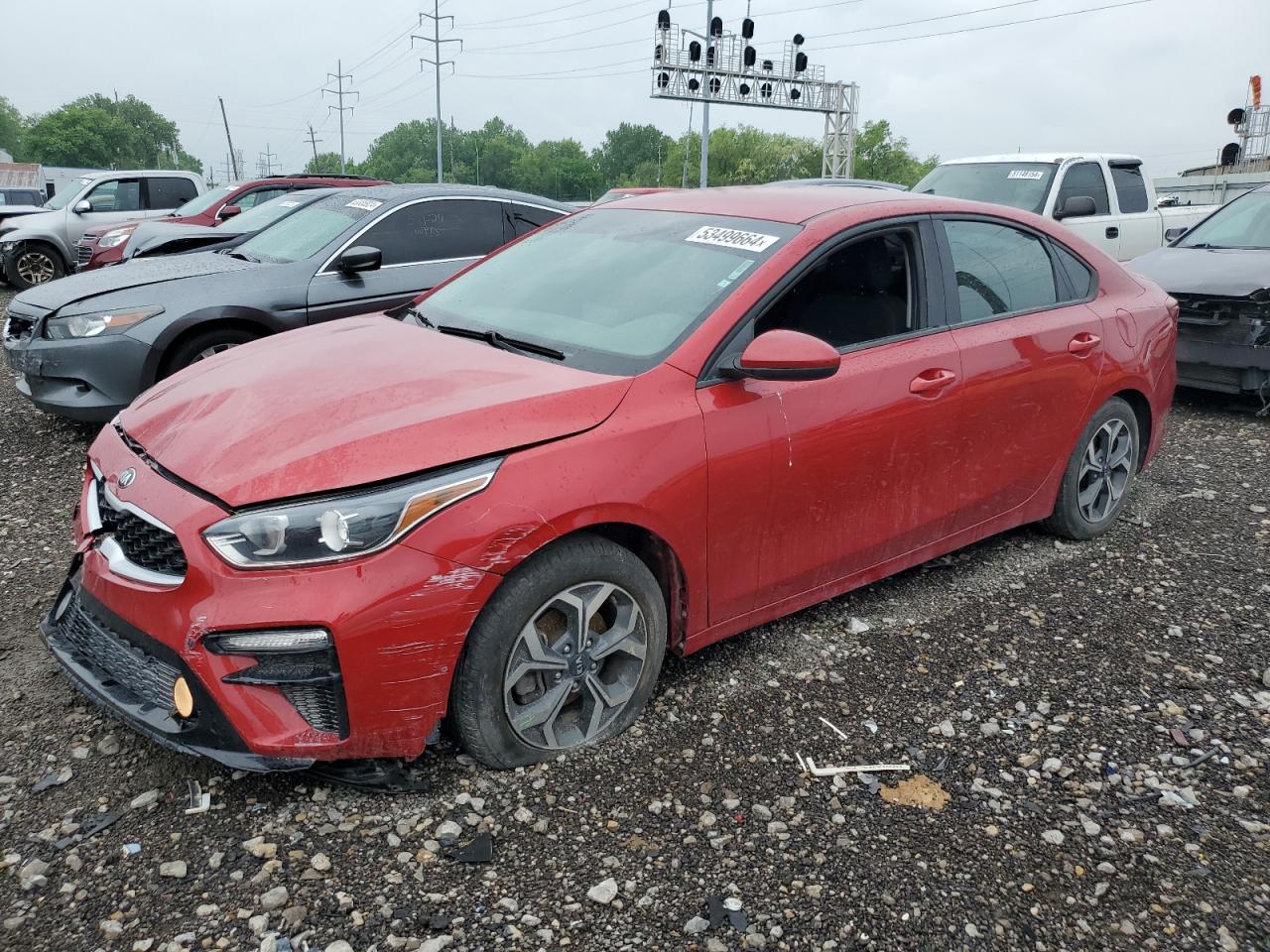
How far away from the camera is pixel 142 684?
2627 mm

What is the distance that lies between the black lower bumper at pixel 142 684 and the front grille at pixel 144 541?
0.18 metres

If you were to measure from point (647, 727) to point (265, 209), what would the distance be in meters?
7.27

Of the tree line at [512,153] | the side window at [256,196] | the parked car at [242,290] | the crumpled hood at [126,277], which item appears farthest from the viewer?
the tree line at [512,153]

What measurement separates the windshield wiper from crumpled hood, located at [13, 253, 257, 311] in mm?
3434

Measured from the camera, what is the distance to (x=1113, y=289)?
4570 millimetres

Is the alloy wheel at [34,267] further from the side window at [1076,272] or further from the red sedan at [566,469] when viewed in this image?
the side window at [1076,272]

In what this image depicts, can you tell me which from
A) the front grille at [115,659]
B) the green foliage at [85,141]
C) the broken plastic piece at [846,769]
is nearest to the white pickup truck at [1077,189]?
the broken plastic piece at [846,769]

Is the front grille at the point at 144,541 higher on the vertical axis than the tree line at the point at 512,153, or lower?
lower

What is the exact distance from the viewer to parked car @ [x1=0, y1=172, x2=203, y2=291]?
13.9 metres

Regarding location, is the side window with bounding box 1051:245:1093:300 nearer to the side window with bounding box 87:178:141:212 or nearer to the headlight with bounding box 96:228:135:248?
the headlight with bounding box 96:228:135:248

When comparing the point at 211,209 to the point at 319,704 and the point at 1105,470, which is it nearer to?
the point at 1105,470

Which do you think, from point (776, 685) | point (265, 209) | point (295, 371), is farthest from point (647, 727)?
point (265, 209)

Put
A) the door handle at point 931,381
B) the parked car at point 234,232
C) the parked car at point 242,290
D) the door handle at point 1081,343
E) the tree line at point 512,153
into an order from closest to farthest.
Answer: the door handle at point 931,381, the door handle at point 1081,343, the parked car at point 242,290, the parked car at point 234,232, the tree line at point 512,153

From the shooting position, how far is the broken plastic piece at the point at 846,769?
2965mm
